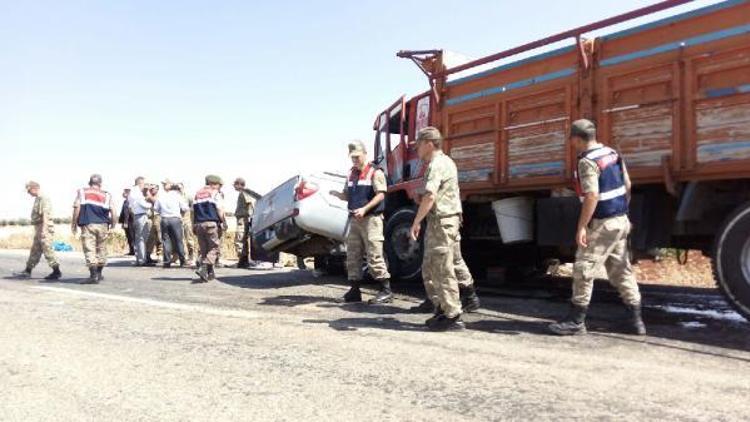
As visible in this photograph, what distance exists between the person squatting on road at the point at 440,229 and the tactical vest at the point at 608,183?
3.45 ft

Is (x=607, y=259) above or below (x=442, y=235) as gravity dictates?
below

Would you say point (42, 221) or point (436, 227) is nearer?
point (436, 227)

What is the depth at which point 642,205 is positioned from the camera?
5.32m

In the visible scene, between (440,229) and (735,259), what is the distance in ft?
7.48

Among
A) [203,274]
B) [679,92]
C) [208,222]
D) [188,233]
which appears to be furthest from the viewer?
[188,233]

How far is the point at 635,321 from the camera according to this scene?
4617 mm

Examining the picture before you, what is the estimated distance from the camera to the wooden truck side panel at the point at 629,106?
182 inches

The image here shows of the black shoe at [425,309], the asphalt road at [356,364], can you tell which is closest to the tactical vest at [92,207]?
the asphalt road at [356,364]

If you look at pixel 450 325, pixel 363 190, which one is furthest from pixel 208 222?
pixel 450 325

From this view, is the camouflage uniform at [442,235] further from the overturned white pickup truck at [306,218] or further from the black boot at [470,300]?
the overturned white pickup truck at [306,218]

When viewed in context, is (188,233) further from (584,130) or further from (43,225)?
(584,130)

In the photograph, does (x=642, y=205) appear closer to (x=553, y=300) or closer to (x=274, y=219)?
(x=553, y=300)

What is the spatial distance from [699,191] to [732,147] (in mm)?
455

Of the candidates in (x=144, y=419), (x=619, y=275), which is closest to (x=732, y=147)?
(x=619, y=275)
